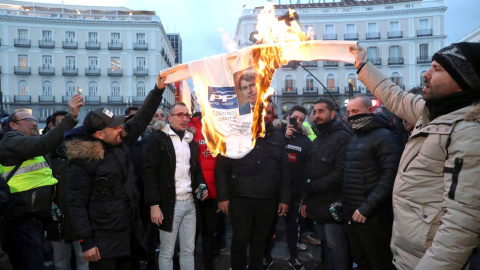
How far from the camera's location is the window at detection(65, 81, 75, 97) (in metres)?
46.1

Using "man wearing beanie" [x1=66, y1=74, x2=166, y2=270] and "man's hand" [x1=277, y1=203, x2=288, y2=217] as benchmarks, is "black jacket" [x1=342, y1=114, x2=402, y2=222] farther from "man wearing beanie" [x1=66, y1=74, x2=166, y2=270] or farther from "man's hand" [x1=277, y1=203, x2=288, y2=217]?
"man wearing beanie" [x1=66, y1=74, x2=166, y2=270]

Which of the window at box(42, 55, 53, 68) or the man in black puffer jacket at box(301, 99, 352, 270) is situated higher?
the window at box(42, 55, 53, 68)

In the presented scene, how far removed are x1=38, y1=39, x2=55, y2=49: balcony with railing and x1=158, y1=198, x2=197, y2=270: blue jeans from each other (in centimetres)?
5008

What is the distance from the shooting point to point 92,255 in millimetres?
3090

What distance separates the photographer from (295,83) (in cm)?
4625

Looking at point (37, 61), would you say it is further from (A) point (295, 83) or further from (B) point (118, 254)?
(B) point (118, 254)

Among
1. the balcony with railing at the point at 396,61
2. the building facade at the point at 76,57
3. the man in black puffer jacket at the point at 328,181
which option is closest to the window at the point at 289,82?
the balcony with railing at the point at 396,61

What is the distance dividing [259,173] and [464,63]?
99.9 inches

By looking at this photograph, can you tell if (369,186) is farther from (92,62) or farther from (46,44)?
(46,44)

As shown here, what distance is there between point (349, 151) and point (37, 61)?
169 feet

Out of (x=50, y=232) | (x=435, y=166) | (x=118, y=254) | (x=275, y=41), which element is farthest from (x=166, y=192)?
(x=435, y=166)

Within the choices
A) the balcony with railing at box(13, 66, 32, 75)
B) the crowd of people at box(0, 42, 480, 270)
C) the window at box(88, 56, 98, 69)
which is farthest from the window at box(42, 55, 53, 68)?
the crowd of people at box(0, 42, 480, 270)

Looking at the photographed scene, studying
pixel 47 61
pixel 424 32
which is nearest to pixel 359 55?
pixel 424 32

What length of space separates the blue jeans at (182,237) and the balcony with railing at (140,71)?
149 feet
